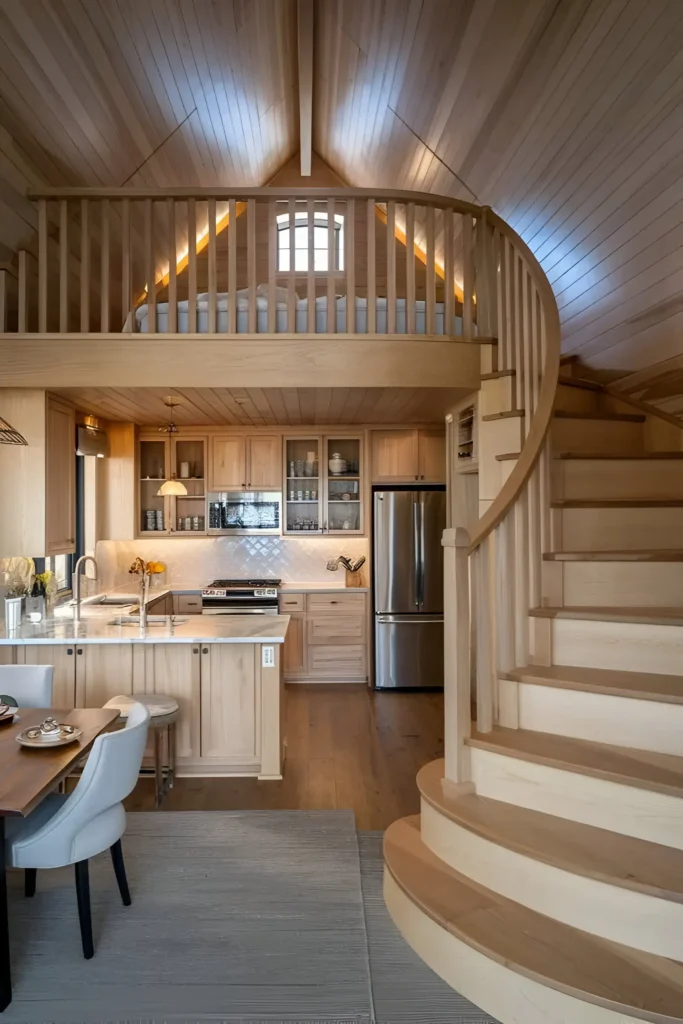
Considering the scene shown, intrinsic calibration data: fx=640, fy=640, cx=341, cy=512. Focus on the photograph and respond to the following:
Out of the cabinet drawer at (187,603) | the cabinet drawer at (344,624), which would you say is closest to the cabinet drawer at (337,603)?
the cabinet drawer at (344,624)

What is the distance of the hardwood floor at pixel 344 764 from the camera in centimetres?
354

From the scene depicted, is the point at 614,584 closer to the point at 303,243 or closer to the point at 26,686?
the point at 26,686

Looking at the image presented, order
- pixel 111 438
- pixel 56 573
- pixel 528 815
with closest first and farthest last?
1. pixel 528 815
2. pixel 56 573
3. pixel 111 438

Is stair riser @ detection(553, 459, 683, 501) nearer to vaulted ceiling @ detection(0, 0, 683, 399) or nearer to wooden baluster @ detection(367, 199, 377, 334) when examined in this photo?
vaulted ceiling @ detection(0, 0, 683, 399)

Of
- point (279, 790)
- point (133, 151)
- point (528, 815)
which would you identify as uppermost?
point (133, 151)

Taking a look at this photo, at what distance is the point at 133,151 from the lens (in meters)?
4.43

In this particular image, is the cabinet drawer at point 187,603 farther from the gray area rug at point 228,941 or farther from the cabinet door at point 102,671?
the gray area rug at point 228,941

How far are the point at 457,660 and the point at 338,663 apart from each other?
12.3ft

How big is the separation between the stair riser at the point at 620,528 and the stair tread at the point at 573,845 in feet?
4.35

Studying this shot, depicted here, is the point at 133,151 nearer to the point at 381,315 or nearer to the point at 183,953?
the point at 381,315

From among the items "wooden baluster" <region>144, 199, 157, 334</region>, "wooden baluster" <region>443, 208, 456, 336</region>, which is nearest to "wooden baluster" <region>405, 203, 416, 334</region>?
"wooden baluster" <region>443, 208, 456, 336</region>

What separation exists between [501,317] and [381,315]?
73 cm

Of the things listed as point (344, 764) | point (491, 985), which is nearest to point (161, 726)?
point (344, 764)

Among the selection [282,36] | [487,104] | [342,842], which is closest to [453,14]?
[487,104]
